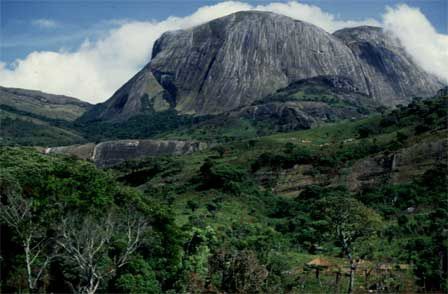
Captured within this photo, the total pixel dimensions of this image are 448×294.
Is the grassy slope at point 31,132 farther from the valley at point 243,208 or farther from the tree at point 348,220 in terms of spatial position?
the tree at point 348,220

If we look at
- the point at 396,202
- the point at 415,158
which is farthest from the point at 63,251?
the point at 415,158

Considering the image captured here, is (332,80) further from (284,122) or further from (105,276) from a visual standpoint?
(105,276)

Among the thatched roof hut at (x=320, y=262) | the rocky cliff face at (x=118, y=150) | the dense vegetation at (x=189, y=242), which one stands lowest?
the thatched roof hut at (x=320, y=262)

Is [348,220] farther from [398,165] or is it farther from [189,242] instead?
[398,165]

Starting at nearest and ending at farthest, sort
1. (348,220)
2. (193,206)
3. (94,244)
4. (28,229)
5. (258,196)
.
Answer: (28,229), (94,244), (348,220), (193,206), (258,196)

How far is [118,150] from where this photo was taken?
13725cm

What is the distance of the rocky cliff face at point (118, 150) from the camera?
133 m

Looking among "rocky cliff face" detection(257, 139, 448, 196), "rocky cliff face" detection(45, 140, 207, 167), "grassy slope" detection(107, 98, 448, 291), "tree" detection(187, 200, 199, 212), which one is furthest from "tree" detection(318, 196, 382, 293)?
"rocky cliff face" detection(45, 140, 207, 167)

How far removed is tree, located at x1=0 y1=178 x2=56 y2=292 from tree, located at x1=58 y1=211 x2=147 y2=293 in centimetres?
109

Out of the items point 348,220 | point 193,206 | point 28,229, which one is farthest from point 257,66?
point 28,229

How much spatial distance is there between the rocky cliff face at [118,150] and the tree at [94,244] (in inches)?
4012

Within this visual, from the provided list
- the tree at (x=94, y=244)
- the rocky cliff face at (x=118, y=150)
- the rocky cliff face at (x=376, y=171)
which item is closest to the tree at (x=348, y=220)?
Result: the tree at (x=94, y=244)

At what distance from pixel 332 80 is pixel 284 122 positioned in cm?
4149

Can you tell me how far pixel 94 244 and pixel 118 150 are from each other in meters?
111
